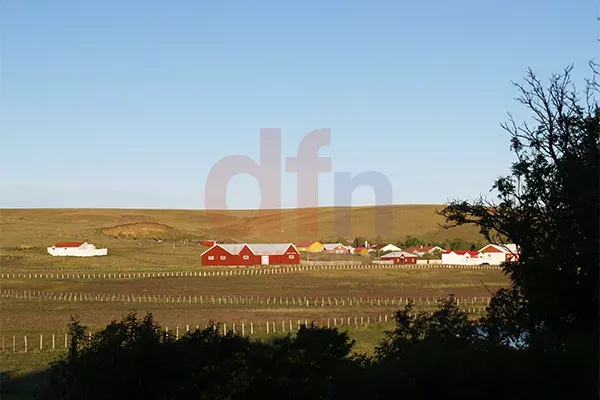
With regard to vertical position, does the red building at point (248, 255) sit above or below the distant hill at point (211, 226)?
below

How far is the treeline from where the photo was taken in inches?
359

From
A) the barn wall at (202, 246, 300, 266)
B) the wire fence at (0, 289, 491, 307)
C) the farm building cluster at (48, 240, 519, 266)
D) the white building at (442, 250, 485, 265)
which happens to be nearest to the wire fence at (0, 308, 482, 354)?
the wire fence at (0, 289, 491, 307)

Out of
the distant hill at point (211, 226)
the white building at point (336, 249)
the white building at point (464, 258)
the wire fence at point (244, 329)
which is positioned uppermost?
the distant hill at point (211, 226)

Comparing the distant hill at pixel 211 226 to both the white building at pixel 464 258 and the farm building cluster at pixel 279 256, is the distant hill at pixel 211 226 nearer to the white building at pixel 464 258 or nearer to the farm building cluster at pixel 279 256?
the white building at pixel 464 258

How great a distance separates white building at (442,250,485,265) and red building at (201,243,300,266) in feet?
65.9

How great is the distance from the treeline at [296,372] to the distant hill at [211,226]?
361 feet

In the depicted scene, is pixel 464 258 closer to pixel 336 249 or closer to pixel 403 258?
pixel 403 258

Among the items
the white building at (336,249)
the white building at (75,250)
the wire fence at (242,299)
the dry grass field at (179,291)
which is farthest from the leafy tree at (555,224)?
the white building at (336,249)

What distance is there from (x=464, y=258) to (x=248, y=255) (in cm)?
2840

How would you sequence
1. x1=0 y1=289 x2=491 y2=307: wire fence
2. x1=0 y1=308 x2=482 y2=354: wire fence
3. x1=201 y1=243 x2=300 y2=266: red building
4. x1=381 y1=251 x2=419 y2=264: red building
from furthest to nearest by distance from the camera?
1. x1=381 y1=251 x2=419 y2=264: red building
2. x1=201 y1=243 x2=300 y2=266: red building
3. x1=0 y1=289 x2=491 y2=307: wire fence
4. x1=0 y1=308 x2=482 y2=354: wire fence

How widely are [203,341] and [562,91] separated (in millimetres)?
10391

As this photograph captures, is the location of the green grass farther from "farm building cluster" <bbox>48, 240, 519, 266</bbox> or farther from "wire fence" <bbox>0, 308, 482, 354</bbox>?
"farm building cluster" <bbox>48, 240, 519, 266</bbox>

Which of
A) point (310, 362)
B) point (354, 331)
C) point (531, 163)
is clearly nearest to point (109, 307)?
point (354, 331)

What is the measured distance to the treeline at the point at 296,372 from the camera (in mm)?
9109
